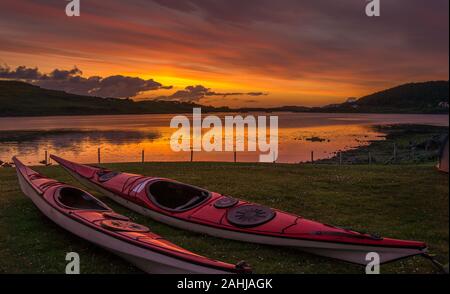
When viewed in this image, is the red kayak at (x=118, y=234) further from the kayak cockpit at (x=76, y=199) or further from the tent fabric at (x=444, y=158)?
the tent fabric at (x=444, y=158)

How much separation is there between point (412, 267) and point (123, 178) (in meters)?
8.99

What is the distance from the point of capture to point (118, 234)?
7641 mm

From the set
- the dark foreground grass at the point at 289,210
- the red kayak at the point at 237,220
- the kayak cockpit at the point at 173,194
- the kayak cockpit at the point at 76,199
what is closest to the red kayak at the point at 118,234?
the kayak cockpit at the point at 76,199

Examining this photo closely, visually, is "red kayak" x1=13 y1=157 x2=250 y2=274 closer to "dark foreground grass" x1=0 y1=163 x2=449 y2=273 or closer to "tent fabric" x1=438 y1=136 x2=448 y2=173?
"dark foreground grass" x1=0 y1=163 x2=449 y2=273

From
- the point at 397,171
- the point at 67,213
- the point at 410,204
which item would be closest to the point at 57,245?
the point at 67,213

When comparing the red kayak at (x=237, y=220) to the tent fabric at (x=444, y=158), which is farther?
the red kayak at (x=237, y=220)

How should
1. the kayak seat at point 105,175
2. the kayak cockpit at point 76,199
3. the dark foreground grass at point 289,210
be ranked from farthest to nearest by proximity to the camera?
1. the kayak seat at point 105,175
2. the kayak cockpit at point 76,199
3. the dark foreground grass at point 289,210

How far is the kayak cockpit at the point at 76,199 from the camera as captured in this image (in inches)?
409

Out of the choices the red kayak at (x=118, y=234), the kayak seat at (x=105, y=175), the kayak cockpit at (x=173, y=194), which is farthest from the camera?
the kayak seat at (x=105, y=175)

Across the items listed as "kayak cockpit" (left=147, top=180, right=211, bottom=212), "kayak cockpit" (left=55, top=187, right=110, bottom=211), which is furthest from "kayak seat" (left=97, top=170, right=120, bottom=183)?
"kayak cockpit" (left=147, top=180, right=211, bottom=212)

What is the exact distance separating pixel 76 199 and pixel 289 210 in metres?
6.56

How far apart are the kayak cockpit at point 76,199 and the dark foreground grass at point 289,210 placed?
0.76 metres

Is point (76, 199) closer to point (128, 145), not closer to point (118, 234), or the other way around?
point (118, 234)

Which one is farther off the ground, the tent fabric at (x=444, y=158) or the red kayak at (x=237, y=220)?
the tent fabric at (x=444, y=158)
